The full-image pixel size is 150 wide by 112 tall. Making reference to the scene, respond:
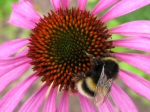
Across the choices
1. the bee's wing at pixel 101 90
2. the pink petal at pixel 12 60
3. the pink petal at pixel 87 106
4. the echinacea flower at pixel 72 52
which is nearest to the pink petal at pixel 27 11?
the echinacea flower at pixel 72 52

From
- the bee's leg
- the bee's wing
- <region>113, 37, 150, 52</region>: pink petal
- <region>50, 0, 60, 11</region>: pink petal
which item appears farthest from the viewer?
<region>50, 0, 60, 11</region>: pink petal

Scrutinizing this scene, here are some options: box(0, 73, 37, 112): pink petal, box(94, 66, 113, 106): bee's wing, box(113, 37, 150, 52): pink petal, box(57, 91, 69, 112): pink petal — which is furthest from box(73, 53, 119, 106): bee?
box(0, 73, 37, 112): pink petal

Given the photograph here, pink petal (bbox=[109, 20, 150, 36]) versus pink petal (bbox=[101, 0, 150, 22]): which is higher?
pink petal (bbox=[101, 0, 150, 22])

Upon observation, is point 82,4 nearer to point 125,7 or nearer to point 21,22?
point 125,7

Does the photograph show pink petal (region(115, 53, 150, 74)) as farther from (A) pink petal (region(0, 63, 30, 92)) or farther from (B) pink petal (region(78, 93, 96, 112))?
(A) pink petal (region(0, 63, 30, 92))

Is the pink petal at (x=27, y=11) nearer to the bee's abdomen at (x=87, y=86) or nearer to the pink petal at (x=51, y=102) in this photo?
the pink petal at (x=51, y=102)
